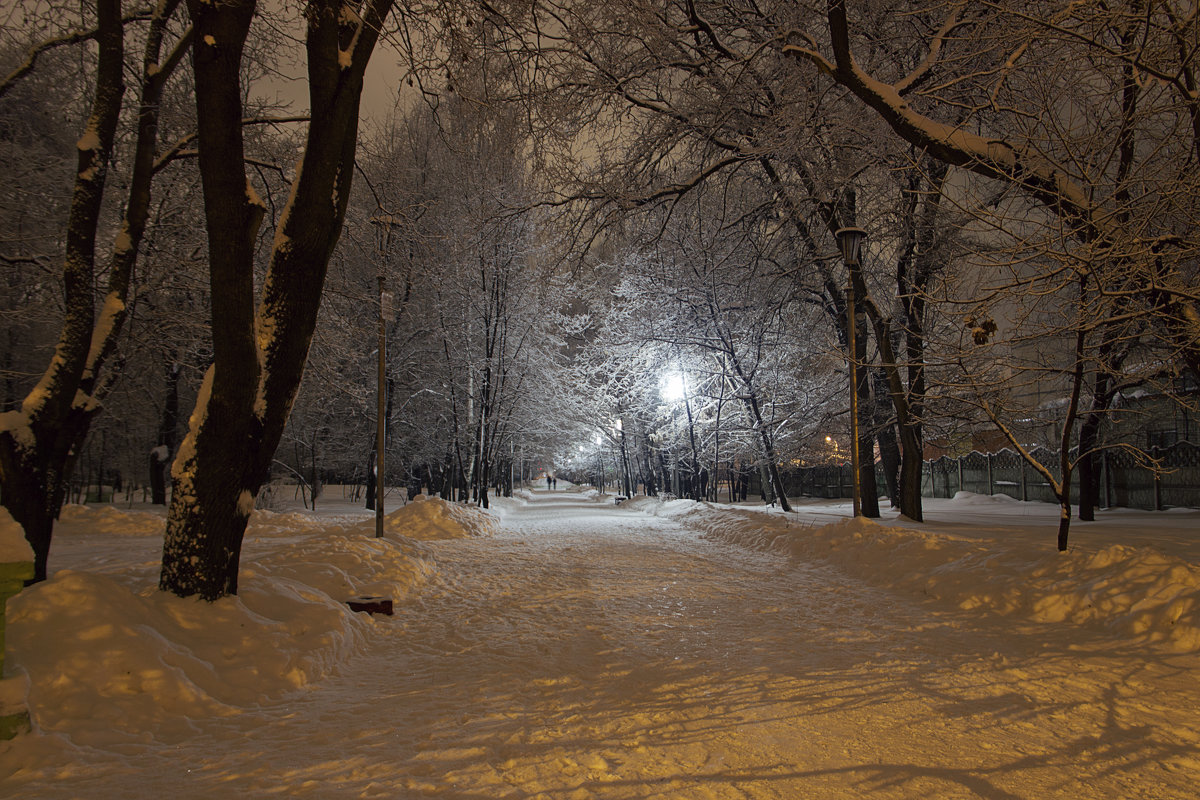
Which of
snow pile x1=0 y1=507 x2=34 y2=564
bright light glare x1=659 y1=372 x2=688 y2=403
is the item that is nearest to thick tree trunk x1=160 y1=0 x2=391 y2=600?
snow pile x1=0 y1=507 x2=34 y2=564

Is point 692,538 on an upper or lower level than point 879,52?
lower

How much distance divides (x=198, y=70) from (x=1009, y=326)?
781 centimetres

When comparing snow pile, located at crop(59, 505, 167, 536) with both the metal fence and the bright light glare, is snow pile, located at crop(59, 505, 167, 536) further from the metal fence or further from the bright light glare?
the metal fence

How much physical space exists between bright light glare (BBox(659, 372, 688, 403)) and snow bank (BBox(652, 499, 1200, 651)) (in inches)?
513

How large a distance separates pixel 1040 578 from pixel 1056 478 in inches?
535

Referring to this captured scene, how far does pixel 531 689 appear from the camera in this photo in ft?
13.6

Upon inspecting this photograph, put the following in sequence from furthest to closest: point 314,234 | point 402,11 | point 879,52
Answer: point 879,52 → point 402,11 → point 314,234

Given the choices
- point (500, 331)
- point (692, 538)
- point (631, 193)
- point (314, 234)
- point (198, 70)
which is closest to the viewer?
point (198, 70)

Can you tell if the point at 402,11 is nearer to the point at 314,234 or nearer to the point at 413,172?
the point at 314,234

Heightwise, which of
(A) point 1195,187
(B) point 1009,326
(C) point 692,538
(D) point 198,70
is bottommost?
(C) point 692,538

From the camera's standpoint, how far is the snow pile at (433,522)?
45.4 ft

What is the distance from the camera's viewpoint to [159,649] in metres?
3.92

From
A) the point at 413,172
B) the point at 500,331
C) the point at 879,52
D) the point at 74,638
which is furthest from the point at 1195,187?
the point at 500,331

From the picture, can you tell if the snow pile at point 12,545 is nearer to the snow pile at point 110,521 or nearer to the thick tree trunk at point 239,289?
the thick tree trunk at point 239,289
